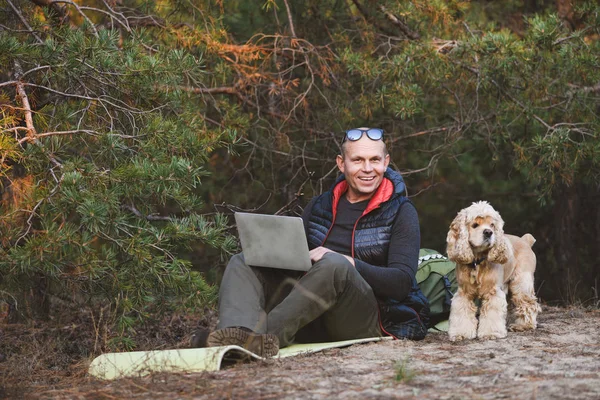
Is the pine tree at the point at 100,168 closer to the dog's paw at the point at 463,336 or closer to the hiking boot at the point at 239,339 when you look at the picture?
the hiking boot at the point at 239,339

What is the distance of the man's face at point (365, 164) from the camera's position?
5.59 metres

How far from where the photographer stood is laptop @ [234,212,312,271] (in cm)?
488

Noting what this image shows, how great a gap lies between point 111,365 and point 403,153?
604 centimetres

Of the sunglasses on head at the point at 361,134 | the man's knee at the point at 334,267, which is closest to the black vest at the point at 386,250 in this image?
the sunglasses on head at the point at 361,134

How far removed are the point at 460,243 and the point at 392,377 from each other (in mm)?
1701

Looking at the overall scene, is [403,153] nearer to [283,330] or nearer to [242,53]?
[242,53]

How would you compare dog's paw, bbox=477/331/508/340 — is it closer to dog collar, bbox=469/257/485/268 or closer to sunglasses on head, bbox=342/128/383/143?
dog collar, bbox=469/257/485/268

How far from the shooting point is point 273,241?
4969 millimetres

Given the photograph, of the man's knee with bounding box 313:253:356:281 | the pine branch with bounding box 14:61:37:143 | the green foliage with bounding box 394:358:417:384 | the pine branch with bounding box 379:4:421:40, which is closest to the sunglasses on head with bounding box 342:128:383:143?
the man's knee with bounding box 313:253:356:281

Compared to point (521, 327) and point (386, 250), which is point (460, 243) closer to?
point (386, 250)

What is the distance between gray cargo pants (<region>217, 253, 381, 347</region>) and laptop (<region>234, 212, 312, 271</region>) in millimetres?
117

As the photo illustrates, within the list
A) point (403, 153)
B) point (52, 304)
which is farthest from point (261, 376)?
point (403, 153)

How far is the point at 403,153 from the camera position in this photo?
9.98m

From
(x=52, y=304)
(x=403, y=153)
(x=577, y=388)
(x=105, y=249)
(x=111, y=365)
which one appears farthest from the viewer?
(x=403, y=153)
